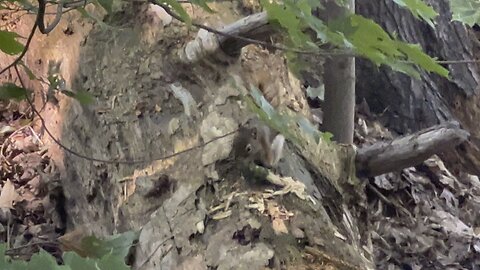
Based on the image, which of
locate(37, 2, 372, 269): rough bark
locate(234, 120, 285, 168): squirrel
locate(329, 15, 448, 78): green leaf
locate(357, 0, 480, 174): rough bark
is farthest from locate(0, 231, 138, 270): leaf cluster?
locate(357, 0, 480, 174): rough bark

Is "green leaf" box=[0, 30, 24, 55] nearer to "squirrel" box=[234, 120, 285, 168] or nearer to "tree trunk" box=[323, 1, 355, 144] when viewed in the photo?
"squirrel" box=[234, 120, 285, 168]

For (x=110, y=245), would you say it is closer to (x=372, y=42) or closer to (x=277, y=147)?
(x=277, y=147)

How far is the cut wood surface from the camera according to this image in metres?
1.74

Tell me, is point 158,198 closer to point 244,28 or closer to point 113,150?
point 113,150

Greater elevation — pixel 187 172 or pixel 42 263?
pixel 42 263

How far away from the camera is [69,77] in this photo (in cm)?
203

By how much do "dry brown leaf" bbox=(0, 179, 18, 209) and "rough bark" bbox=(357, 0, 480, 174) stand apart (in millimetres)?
1591

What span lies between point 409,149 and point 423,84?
1168mm

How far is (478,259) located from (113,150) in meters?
1.32

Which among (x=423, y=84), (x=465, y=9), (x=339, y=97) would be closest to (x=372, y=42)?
(x=339, y=97)

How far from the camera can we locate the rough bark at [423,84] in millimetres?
2879

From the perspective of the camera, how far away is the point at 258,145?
1.50 meters

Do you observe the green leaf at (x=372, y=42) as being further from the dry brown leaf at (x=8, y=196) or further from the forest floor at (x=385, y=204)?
the dry brown leaf at (x=8, y=196)

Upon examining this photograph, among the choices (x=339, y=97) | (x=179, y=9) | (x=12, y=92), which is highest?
(x=179, y=9)
